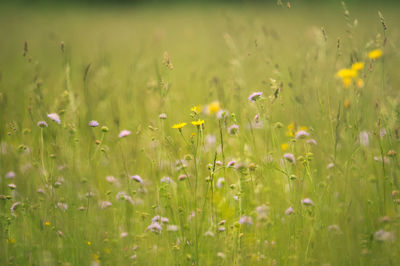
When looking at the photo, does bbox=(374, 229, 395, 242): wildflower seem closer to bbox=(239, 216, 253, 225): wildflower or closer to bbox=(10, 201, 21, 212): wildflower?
bbox=(239, 216, 253, 225): wildflower

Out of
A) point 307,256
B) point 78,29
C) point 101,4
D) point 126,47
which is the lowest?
point 307,256

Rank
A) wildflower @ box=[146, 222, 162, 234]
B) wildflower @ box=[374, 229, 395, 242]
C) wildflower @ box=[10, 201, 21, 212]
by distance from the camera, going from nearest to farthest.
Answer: wildflower @ box=[374, 229, 395, 242], wildflower @ box=[146, 222, 162, 234], wildflower @ box=[10, 201, 21, 212]

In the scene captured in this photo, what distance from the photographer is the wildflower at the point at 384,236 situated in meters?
1.04

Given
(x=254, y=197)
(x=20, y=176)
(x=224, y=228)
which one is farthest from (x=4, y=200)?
(x=254, y=197)

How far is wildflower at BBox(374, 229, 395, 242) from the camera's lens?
1037 mm

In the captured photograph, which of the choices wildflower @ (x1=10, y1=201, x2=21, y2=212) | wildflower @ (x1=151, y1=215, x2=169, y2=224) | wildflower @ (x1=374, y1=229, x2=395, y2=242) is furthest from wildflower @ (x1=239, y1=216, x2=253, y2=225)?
wildflower @ (x1=10, y1=201, x2=21, y2=212)

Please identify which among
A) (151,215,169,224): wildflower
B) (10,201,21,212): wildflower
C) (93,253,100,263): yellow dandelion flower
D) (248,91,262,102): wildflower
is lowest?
(93,253,100,263): yellow dandelion flower

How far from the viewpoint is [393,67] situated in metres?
4.01

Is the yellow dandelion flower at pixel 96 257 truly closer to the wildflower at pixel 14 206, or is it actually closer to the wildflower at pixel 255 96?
the wildflower at pixel 14 206

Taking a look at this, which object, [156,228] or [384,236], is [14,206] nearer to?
[156,228]

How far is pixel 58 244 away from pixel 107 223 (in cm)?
16

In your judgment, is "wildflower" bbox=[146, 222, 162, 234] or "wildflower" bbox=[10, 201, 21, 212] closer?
"wildflower" bbox=[146, 222, 162, 234]

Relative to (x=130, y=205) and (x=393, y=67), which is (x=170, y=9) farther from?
(x=130, y=205)

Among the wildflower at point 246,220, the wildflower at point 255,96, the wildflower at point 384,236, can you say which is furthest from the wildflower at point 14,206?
the wildflower at point 384,236
